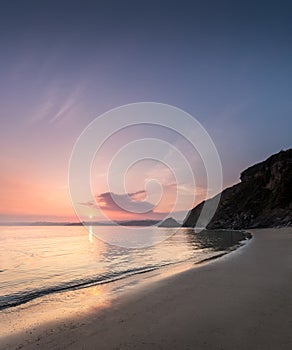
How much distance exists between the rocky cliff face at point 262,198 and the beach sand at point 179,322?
278 ft

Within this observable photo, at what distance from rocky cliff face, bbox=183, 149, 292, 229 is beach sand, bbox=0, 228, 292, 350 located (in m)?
84.7

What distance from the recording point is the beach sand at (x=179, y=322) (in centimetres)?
655

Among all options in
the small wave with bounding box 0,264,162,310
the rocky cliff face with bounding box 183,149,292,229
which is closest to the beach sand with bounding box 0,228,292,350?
the small wave with bounding box 0,264,162,310

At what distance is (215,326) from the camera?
7.35 meters

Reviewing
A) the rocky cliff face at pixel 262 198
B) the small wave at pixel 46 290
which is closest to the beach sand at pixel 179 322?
the small wave at pixel 46 290

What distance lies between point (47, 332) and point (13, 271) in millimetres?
16867

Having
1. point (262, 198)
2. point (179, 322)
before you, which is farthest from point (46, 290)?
point (262, 198)

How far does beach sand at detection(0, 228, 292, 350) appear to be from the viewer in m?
6.55

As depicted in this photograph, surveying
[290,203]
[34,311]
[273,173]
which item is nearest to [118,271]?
[34,311]

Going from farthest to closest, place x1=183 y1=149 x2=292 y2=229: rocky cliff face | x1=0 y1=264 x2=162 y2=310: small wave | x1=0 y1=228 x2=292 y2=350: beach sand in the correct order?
x1=183 y1=149 x2=292 y2=229: rocky cliff face < x1=0 y1=264 x2=162 y2=310: small wave < x1=0 y1=228 x2=292 y2=350: beach sand

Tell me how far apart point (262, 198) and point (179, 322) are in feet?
412

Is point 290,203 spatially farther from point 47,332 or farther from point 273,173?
point 47,332

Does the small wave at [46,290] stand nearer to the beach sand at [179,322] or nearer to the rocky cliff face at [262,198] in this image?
the beach sand at [179,322]

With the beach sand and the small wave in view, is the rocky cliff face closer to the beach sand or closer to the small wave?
the small wave
